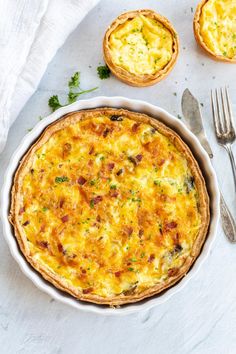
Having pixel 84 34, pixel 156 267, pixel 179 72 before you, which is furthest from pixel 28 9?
pixel 156 267

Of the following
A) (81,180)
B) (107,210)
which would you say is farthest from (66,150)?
(107,210)

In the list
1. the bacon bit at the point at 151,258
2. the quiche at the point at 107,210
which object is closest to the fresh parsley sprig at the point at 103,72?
the quiche at the point at 107,210

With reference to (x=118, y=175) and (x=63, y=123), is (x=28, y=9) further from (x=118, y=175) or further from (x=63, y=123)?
(x=118, y=175)

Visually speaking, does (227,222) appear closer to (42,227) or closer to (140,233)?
(140,233)

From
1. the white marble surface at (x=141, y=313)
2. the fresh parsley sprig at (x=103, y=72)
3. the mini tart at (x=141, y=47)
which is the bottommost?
the white marble surface at (x=141, y=313)

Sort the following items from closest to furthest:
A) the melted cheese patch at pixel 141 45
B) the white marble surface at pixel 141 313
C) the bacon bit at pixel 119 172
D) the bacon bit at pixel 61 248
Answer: the bacon bit at pixel 61 248
the bacon bit at pixel 119 172
the white marble surface at pixel 141 313
the melted cheese patch at pixel 141 45

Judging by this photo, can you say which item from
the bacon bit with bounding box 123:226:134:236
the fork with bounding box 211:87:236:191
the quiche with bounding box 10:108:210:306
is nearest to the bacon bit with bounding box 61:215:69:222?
the quiche with bounding box 10:108:210:306

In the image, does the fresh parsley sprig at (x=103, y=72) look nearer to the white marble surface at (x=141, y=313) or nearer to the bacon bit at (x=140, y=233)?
the white marble surface at (x=141, y=313)
